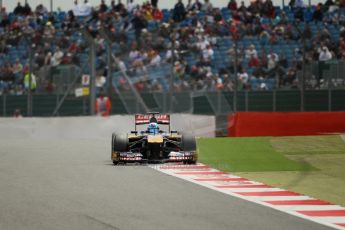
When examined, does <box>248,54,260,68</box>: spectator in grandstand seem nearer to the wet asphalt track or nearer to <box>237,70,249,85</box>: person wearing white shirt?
<box>237,70,249,85</box>: person wearing white shirt

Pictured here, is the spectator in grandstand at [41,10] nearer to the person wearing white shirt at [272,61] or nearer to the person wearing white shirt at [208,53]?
the person wearing white shirt at [208,53]

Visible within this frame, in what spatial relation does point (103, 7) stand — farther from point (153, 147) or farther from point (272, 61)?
point (153, 147)

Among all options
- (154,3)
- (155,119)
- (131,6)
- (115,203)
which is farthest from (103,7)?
(115,203)

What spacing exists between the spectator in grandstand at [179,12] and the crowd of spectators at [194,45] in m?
0.03

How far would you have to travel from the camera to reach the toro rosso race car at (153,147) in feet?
48.3

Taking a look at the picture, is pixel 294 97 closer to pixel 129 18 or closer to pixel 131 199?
pixel 129 18

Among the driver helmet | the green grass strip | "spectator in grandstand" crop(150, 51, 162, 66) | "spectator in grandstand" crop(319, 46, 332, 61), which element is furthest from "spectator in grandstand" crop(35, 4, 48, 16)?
the driver helmet

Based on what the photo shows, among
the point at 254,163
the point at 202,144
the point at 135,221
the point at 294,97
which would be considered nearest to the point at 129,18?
the point at 294,97

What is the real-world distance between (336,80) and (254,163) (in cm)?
865

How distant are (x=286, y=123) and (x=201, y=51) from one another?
12.4ft

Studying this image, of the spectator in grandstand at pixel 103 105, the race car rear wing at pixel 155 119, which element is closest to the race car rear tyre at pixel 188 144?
the race car rear wing at pixel 155 119

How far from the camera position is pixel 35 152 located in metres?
17.8

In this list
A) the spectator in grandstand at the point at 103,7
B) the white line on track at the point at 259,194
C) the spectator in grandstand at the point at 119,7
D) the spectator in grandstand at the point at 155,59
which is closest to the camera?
the white line on track at the point at 259,194

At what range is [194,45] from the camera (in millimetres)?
26266
